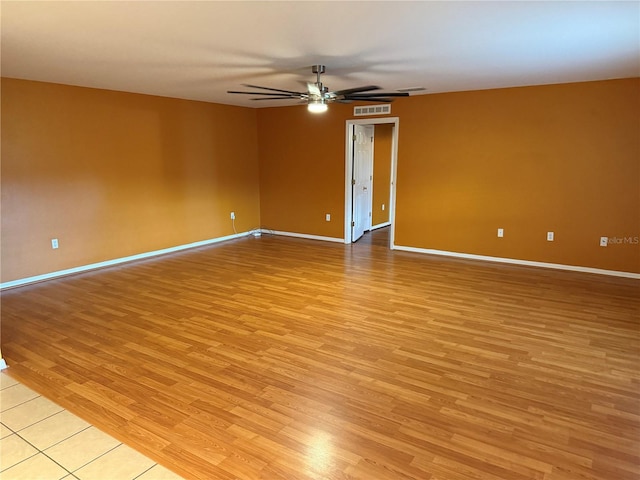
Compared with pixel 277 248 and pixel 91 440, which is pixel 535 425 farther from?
pixel 277 248

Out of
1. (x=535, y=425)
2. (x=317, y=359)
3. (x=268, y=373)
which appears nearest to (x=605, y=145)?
(x=535, y=425)

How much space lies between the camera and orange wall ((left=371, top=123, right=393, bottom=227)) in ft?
25.2

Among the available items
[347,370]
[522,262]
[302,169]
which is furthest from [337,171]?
[347,370]

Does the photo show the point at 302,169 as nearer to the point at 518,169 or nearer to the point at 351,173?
the point at 351,173

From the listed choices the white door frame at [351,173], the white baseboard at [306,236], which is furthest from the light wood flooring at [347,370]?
the white baseboard at [306,236]

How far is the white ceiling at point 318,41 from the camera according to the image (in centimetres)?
239

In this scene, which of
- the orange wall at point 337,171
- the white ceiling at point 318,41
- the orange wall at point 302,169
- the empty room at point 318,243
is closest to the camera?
the empty room at point 318,243

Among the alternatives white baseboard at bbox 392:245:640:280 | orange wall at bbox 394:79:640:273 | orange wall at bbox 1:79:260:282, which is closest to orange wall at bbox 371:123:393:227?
orange wall at bbox 394:79:640:273

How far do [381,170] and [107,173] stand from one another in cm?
479

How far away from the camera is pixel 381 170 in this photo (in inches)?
311

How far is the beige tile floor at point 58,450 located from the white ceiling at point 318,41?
2.35 metres

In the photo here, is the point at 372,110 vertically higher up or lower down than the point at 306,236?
higher up

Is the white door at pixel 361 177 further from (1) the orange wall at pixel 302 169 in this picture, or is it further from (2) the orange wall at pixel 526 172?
(2) the orange wall at pixel 526 172

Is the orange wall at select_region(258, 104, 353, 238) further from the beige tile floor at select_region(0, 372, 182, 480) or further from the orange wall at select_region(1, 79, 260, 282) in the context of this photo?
the beige tile floor at select_region(0, 372, 182, 480)
